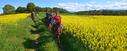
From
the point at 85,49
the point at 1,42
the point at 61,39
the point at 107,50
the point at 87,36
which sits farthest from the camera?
the point at 61,39

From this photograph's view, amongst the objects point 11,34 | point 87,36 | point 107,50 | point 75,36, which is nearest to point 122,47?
point 107,50

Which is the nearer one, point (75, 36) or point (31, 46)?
point (75, 36)

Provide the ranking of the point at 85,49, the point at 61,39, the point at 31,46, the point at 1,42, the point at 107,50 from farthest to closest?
the point at 61,39, the point at 31,46, the point at 1,42, the point at 85,49, the point at 107,50

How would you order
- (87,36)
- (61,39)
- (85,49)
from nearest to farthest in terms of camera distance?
1. (85,49)
2. (87,36)
3. (61,39)

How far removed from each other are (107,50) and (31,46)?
26.4 ft

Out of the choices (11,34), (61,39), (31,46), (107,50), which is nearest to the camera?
(107,50)

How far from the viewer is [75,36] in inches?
791

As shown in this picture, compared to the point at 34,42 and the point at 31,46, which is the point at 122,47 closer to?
the point at 31,46

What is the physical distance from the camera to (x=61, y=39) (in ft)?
75.4

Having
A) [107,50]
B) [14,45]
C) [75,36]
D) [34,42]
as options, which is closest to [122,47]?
[107,50]

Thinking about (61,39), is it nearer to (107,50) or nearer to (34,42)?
(34,42)

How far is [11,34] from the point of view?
25.5 meters

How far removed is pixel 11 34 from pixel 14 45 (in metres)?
5.50

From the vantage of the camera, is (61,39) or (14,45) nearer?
(14,45)
